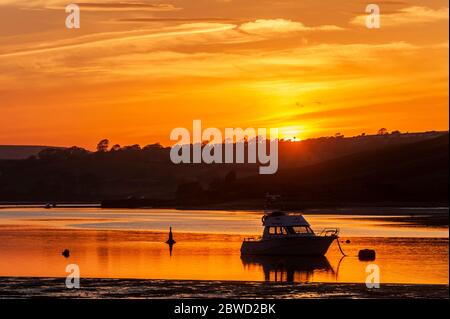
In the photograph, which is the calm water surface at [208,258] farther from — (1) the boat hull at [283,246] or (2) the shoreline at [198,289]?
(2) the shoreline at [198,289]

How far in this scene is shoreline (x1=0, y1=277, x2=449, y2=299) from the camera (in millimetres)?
45781

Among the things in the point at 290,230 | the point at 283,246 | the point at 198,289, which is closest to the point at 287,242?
the point at 283,246

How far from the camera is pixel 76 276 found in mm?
56656

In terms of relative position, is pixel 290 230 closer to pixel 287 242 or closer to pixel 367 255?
pixel 287 242

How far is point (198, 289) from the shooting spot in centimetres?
4903

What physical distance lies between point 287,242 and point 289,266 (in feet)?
23.4

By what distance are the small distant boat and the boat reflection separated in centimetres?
63

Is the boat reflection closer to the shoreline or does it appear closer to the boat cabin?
the boat cabin

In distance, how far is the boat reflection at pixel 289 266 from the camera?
59344 millimetres

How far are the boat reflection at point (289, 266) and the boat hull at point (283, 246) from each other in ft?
1.98

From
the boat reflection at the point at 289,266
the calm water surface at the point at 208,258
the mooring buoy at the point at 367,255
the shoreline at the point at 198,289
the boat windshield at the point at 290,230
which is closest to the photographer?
the shoreline at the point at 198,289

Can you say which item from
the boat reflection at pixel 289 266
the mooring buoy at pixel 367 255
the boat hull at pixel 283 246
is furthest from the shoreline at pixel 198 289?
the boat hull at pixel 283 246
